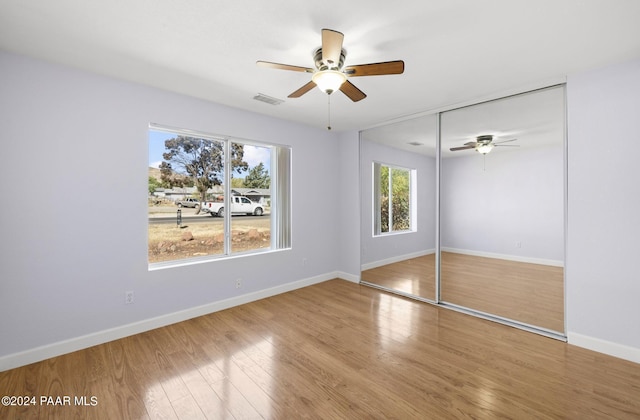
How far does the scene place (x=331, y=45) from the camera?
5.86 ft

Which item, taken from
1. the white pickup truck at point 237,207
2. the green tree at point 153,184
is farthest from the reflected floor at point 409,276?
the green tree at point 153,184

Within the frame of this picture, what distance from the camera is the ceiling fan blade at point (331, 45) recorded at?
1694 millimetres

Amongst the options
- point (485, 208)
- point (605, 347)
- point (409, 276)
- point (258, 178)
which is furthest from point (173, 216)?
point (605, 347)

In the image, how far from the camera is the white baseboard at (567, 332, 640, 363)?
2.31 m

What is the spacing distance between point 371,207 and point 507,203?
2.02m

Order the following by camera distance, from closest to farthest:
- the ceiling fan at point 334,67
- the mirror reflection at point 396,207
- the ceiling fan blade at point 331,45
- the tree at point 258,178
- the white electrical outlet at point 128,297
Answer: the ceiling fan blade at point 331,45, the ceiling fan at point 334,67, the white electrical outlet at point 128,297, the tree at point 258,178, the mirror reflection at point 396,207

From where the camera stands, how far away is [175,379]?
6.91 ft

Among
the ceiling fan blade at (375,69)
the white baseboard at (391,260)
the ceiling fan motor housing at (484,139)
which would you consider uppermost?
the ceiling fan blade at (375,69)

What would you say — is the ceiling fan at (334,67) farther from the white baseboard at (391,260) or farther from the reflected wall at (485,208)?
the white baseboard at (391,260)

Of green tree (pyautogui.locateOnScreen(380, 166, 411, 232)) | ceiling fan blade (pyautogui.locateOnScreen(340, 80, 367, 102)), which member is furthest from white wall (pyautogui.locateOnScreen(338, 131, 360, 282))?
ceiling fan blade (pyautogui.locateOnScreen(340, 80, 367, 102))

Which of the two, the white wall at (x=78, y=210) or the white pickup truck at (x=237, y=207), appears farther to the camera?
the white pickup truck at (x=237, y=207)

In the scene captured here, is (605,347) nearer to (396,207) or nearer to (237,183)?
(396,207)

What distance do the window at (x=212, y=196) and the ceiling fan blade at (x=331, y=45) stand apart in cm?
215

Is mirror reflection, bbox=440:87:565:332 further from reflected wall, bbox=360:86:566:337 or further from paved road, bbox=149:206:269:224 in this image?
paved road, bbox=149:206:269:224
